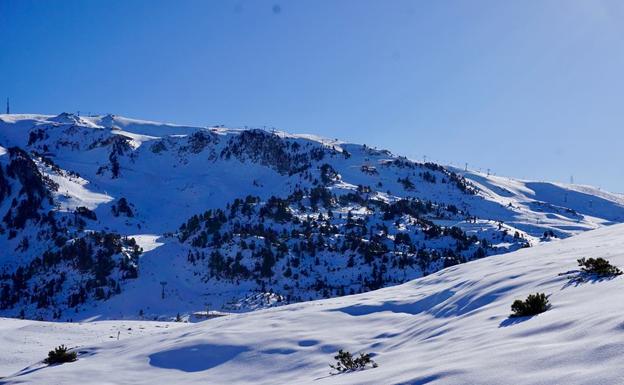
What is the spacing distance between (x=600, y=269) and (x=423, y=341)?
15.6 feet

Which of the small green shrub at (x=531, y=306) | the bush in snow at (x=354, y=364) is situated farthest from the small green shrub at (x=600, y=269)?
the bush in snow at (x=354, y=364)

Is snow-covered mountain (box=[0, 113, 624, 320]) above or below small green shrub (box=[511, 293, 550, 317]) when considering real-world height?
above

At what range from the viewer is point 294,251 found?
112 meters

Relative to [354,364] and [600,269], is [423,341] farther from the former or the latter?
[600,269]

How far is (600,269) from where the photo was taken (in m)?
11.6

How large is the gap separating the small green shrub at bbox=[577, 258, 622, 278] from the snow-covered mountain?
77.5 metres

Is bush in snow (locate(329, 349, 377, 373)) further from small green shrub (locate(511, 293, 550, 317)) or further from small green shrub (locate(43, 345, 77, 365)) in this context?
small green shrub (locate(43, 345, 77, 365))

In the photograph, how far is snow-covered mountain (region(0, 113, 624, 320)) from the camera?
3863 inches

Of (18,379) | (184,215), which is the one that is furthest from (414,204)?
(18,379)

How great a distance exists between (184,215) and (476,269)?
143m

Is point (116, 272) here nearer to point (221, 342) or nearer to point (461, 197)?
point (221, 342)

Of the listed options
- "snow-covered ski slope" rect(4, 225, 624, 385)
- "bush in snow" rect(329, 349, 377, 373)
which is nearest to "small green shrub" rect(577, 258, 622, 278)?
"snow-covered ski slope" rect(4, 225, 624, 385)

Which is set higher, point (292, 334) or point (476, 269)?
point (476, 269)

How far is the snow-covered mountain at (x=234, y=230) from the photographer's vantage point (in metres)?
98.1
